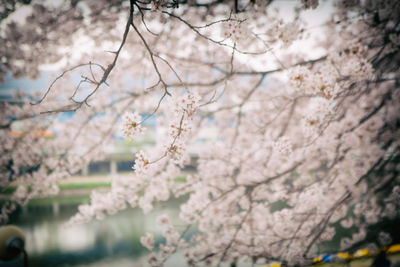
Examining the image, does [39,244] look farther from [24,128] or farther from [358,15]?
[358,15]

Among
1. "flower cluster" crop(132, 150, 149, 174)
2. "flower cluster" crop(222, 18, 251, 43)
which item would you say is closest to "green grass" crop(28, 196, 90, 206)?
"flower cluster" crop(132, 150, 149, 174)

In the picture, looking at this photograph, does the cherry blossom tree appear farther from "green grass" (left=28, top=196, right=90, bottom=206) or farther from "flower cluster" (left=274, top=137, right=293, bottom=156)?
"green grass" (left=28, top=196, right=90, bottom=206)

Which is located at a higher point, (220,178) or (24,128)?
(24,128)

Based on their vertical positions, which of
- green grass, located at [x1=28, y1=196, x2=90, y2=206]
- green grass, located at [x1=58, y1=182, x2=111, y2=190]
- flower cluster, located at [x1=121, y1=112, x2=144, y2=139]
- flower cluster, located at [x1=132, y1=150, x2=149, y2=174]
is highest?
green grass, located at [x1=58, y1=182, x2=111, y2=190]

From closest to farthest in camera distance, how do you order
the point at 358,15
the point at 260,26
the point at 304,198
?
the point at 358,15 → the point at 304,198 → the point at 260,26

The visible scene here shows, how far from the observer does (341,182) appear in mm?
3447

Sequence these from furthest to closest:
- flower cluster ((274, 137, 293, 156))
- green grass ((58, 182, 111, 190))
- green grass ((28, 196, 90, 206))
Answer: green grass ((58, 182, 111, 190)), green grass ((28, 196, 90, 206)), flower cluster ((274, 137, 293, 156))

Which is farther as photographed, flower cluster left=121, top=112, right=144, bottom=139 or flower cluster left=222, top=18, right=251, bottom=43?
flower cluster left=222, top=18, right=251, bottom=43

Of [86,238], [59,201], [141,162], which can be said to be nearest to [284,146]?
[141,162]

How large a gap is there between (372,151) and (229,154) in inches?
89.5

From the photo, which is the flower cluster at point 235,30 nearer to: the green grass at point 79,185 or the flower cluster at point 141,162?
the flower cluster at point 141,162

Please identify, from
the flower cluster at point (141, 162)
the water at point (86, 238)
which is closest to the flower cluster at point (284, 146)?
the flower cluster at point (141, 162)

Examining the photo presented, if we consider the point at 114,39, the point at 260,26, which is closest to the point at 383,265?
the point at 260,26

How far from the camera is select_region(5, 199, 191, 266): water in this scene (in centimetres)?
758
